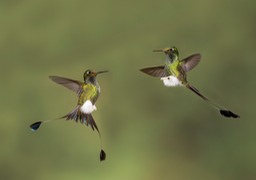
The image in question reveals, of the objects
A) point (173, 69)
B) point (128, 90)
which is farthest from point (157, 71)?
point (128, 90)

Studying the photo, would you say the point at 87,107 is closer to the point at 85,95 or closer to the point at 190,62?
the point at 85,95

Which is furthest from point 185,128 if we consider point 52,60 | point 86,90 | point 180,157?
point 86,90

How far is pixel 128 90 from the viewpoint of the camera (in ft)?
7.73

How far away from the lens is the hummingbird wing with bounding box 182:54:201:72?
24.5 inches

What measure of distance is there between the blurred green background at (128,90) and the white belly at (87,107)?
5.18 ft

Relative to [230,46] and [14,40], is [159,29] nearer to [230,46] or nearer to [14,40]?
[230,46]

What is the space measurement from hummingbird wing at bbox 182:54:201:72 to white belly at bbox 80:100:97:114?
0.14 meters

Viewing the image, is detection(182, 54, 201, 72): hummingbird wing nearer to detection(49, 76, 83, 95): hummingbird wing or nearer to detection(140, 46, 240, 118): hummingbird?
detection(140, 46, 240, 118): hummingbird

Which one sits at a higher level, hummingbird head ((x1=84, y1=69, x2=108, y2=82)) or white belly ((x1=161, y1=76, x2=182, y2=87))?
hummingbird head ((x1=84, y1=69, x2=108, y2=82))

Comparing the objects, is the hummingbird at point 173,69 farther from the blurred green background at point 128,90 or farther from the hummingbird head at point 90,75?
the blurred green background at point 128,90

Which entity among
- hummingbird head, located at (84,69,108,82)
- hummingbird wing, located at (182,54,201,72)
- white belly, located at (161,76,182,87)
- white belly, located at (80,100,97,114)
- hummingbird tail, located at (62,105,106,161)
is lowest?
hummingbird tail, located at (62,105,106,161)

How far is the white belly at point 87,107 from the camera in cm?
55

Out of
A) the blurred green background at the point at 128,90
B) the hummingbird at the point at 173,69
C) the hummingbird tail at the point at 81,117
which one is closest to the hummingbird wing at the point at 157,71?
the hummingbird at the point at 173,69

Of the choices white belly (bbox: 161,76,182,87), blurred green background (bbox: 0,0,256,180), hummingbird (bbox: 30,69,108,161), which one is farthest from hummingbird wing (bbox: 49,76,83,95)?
blurred green background (bbox: 0,0,256,180)
